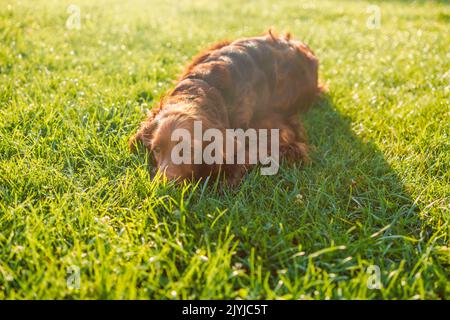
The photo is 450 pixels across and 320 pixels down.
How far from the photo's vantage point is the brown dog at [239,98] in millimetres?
2385

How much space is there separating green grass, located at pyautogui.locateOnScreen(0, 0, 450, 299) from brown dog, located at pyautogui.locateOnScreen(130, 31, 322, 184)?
5.4 inches

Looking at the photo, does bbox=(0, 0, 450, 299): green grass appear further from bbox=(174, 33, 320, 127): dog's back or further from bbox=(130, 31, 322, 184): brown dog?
bbox=(174, 33, 320, 127): dog's back

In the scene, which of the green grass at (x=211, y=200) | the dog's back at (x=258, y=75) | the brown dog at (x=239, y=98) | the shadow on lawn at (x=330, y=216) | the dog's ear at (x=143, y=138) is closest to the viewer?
the green grass at (x=211, y=200)

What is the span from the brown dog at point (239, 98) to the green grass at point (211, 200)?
0.14 meters

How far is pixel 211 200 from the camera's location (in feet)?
7.16

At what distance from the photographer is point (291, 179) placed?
2475 millimetres

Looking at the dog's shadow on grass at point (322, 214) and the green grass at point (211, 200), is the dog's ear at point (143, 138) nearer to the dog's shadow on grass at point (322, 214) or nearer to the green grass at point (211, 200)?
the green grass at point (211, 200)

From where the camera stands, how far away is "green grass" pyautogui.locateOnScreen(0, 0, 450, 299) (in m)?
1.72

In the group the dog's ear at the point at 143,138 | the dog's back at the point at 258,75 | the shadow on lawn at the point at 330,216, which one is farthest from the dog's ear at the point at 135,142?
the shadow on lawn at the point at 330,216

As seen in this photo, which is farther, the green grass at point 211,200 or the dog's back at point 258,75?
the dog's back at point 258,75

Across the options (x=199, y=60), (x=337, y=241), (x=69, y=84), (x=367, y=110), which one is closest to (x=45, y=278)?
(x=337, y=241)

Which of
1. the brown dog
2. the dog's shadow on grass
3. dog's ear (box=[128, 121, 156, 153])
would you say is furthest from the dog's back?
the dog's shadow on grass

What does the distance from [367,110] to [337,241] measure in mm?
1737
